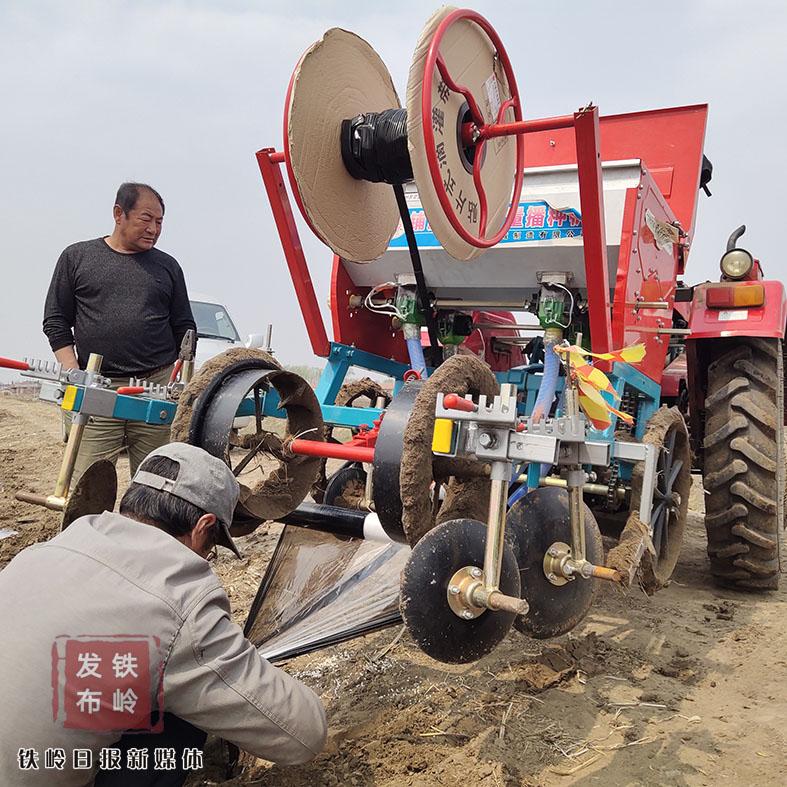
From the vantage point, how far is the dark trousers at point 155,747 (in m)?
1.72

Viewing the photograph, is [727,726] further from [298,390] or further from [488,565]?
[298,390]

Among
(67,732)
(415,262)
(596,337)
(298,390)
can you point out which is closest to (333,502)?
(298,390)

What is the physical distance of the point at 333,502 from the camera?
12.4 ft

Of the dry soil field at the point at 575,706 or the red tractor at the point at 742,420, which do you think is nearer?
the dry soil field at the point at 575,706

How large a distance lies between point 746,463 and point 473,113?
7.58 feet

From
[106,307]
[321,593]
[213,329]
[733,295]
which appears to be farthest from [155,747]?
[213,329]

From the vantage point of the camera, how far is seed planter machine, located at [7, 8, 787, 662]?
7.11ft

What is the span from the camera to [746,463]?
3.79 m

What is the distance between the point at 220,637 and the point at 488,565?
0.68 metres

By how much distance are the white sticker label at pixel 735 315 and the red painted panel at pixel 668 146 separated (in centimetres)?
62

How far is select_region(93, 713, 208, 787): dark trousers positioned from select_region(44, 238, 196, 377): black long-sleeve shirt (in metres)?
2.13

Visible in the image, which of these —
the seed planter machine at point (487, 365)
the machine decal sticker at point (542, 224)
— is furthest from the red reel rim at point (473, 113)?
the machine decal sticker at point (542, 224)

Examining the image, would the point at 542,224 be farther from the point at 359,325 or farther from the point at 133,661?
the point at 133,661

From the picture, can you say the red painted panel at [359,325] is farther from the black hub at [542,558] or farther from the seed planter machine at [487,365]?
the black hub at [542,558]
